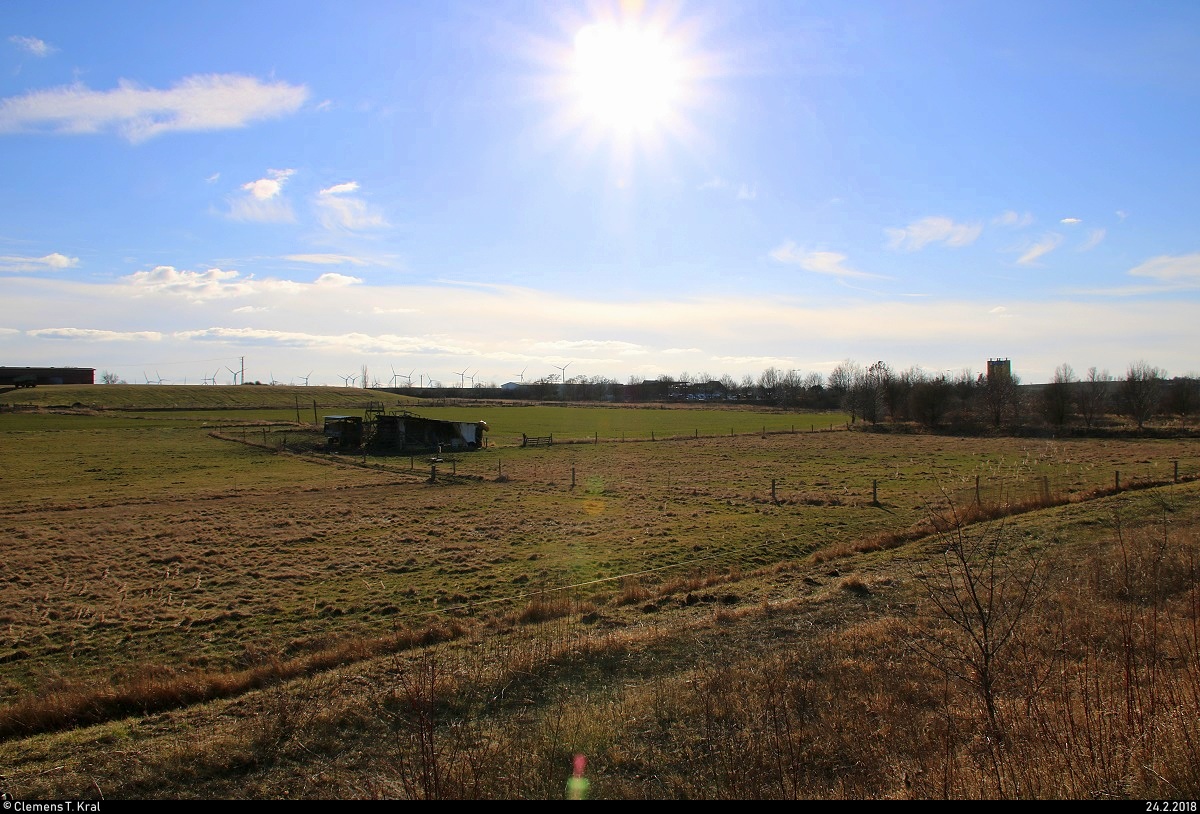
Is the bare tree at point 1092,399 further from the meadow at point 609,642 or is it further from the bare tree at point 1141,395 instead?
the meadow at point 609,642

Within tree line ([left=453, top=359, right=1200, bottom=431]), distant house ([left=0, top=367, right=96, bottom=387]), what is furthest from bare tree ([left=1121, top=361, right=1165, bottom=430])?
distant house ([left=0, top=367, right=96, bottom=387])

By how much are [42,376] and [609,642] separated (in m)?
180

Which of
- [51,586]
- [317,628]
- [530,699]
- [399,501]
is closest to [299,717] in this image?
[530,699]

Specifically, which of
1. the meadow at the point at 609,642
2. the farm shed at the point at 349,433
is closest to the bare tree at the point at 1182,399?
the meadow at the point at 609,642

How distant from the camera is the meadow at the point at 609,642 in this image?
640 cm

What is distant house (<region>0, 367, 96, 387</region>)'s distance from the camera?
127844mm

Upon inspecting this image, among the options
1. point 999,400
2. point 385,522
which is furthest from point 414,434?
point 999,400

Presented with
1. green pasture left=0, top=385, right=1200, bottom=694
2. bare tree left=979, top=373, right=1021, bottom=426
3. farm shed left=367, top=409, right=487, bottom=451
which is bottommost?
green pasture left=0, top=385, right=1200, bottom=694

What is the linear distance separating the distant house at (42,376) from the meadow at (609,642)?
122657mm

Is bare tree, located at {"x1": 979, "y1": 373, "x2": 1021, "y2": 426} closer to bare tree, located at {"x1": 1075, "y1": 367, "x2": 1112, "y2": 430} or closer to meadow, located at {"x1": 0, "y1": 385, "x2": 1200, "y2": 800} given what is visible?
bare tree, located at {"x1": 1075, "y1": 367, "x2": 1112, "y2": 430}

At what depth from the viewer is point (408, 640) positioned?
1336cm

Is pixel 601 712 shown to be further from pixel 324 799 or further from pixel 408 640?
pixel 408 640

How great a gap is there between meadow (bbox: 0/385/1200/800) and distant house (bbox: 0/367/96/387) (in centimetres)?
12266

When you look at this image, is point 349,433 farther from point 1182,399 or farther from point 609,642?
point 1182,399
